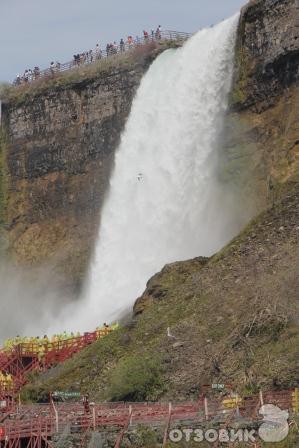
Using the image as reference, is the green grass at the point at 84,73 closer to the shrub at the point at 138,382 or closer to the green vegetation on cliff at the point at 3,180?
the green vegetation on cliff at the point at 3,180

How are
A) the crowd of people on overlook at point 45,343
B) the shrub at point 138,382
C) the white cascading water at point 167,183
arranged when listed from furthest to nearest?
the white cascading water at point 167,183, the crowd of people on overlook at point 45,343, the shrub at point 138,382

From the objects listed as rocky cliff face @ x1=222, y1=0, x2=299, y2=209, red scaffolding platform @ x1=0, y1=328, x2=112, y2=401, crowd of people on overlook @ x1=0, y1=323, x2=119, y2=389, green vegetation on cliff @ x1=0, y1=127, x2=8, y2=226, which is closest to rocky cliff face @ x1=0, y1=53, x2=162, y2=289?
green vegetation on cliff @ x1=0, y1=127, x2=8, y2=226

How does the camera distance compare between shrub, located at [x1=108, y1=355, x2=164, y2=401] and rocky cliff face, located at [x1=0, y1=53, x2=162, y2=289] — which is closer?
shrub, located at [x1=108, y1=355, x2=164, y2=401]

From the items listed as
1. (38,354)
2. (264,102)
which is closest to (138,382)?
(38,354)

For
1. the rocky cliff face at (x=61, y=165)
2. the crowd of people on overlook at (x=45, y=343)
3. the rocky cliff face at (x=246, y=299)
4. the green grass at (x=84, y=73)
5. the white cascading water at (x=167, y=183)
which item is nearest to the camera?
the rocky cliff face at (x=246, y=299)

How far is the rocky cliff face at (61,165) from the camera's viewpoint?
198 feet

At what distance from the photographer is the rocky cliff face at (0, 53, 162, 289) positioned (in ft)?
198

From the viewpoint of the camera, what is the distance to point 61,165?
6369cm

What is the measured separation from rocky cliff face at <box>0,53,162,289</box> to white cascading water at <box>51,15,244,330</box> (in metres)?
3.21

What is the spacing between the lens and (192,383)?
30.2 metres

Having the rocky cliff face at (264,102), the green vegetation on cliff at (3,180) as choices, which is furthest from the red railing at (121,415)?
the green vegetation on cliff at (3,180)

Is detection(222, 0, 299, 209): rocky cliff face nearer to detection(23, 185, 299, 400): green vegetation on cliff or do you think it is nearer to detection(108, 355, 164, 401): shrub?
detection(23, 185, 299, 400): green vegetation on cliff

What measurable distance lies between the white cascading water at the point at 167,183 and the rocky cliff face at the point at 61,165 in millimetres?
3210

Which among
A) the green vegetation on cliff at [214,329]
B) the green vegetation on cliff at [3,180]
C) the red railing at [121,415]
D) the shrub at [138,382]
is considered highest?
the green vegetation on cliff at [3,180]
